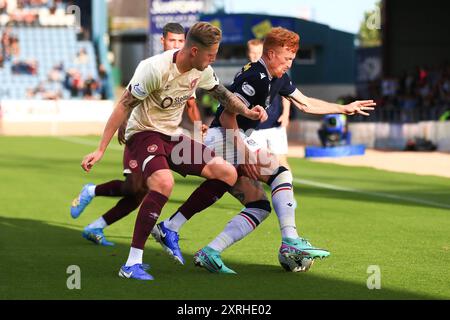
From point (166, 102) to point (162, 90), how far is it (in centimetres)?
12

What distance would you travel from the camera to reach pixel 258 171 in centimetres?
828

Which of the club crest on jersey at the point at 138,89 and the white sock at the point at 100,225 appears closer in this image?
the club crest on jersey at the point at 138,89

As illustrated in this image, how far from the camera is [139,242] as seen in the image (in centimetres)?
771

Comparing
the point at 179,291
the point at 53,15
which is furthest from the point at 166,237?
the point at 53,15

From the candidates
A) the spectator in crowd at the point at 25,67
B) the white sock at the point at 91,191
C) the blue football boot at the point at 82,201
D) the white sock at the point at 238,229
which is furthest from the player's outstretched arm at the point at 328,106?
the spectator in crowd at the point at 25,67

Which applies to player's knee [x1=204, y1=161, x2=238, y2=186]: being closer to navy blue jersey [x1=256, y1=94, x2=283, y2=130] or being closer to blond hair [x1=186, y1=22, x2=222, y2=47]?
blond hair [x1=186, y1=22, x2=222, y2=47]

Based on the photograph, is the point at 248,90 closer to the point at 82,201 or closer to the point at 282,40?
the point at 282,40

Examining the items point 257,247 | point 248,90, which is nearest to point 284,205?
point 248,90

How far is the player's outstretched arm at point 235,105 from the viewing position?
310 inches

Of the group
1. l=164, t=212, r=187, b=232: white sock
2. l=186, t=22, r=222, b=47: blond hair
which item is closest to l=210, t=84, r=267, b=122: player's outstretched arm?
l=186, t=22, r=222, b=47: blond hair

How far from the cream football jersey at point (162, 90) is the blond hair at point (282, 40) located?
0.52 metres

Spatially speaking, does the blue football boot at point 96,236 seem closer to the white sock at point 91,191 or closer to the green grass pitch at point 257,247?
the green grass pitch at point 257,247

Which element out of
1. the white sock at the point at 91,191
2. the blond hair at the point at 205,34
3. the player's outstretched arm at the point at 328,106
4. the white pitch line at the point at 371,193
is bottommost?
the white pitch line at the point at 371,193
